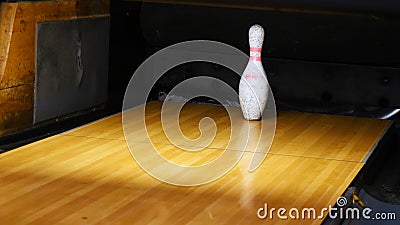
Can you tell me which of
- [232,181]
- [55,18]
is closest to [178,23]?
[55,18]

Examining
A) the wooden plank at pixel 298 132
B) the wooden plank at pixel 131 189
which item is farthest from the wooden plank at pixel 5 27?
the wooden plank at pixel 131 189

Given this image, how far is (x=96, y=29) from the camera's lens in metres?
4.36

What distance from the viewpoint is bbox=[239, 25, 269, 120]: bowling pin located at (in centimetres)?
346

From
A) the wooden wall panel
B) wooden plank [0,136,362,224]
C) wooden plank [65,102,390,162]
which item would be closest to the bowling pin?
wooden plank [65,102,390,162]

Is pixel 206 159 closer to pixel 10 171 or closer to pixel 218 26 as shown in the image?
pixel 10 171

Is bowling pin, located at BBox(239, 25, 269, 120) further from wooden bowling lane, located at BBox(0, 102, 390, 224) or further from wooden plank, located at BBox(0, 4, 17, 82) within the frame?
wooden plank, located at BBox(0, 4, 17, 82)

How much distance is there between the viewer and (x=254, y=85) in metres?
3.45

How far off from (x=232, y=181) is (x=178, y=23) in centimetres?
210

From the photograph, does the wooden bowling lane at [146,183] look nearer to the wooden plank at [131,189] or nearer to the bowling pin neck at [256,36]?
the wooden plank at [131,189]

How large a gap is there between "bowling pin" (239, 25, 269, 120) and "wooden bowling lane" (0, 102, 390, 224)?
10.0 inches

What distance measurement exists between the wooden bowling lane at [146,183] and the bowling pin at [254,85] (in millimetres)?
254

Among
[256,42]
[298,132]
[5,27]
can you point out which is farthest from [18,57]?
[298,132]

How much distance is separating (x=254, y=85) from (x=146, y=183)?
1182 mm

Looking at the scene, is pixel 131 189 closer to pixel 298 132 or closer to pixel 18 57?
pixel 298 132
